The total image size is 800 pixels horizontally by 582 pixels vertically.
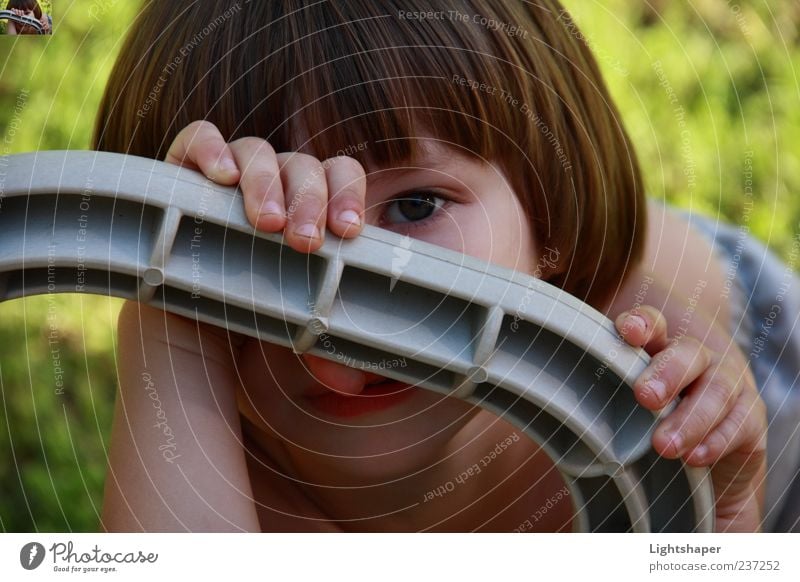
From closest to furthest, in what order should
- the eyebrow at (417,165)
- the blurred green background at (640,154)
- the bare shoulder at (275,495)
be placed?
1. the eyebrow at (417,165)
2. the bare shoulder at (275,495)
3. the blurred green background at (640,154)

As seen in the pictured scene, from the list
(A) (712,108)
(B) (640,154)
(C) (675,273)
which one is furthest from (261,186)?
(A) (712,108)

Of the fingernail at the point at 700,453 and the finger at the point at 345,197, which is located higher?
the finger at the point at 345,197

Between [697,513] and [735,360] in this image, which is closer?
[697,513]

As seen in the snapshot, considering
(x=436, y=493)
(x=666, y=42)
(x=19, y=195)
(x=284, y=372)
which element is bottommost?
(x=436, y=493)

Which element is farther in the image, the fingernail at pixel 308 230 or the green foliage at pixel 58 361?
the green foliage at pixel 58 361

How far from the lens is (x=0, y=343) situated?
0.95m

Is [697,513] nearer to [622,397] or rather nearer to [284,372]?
[622,397]

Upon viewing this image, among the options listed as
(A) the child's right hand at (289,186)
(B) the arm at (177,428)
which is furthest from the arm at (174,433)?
(A) the child's right hand at (289,186)

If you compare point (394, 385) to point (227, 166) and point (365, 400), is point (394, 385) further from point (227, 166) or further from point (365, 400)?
point (227, 166)

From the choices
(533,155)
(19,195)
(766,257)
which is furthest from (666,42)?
(19,195)

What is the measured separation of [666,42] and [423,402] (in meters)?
0.51

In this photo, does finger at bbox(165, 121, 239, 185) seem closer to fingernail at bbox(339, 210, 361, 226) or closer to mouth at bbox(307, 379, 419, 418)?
fingernail at bbox(339, 210, 361, 226)

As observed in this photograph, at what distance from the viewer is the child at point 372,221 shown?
0.54 meters

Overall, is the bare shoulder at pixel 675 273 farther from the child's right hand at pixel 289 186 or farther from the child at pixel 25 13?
the child at pixel 25 13
